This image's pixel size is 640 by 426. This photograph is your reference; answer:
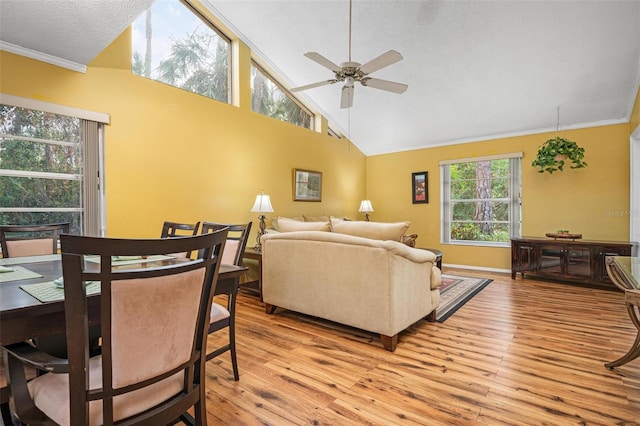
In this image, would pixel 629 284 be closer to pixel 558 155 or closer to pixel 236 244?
pixel 236 244

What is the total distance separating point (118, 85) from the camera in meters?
3.28

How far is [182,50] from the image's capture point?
401 cm

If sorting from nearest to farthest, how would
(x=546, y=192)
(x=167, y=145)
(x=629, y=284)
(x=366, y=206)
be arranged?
(x=629, y=284) → (x=167, y=145) → (x=546, y=192) → (x=366, y=206)

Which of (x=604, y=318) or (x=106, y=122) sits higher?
(x=106, y=122)

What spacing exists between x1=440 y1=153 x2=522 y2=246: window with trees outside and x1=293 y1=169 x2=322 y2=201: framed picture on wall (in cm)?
238

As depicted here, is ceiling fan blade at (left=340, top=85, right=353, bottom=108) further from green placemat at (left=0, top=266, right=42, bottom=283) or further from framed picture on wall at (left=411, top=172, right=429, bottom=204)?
framed picture on wall at (left=411, top=172, right=429, bottom=204)

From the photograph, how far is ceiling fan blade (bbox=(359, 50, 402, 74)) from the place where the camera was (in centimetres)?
260

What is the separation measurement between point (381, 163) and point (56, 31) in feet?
18.2

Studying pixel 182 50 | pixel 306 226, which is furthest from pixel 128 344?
pixel 182 50

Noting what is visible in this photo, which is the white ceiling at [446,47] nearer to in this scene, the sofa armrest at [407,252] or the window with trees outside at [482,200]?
the window with trees outside at [482,200]

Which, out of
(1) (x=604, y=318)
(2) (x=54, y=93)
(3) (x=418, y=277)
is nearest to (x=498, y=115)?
(1) (x=604, y=318)

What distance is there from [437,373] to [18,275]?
234 cm

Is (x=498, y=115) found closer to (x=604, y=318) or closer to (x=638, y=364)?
(x=604, y=318)

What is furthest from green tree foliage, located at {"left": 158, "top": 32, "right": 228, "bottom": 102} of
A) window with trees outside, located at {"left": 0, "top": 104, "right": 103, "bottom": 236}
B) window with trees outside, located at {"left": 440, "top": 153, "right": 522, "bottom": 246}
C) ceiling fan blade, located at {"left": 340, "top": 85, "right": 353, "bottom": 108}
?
window with trees outside, located at {"left": 440, "top": 153, "right": 522, "bottom": 246}
